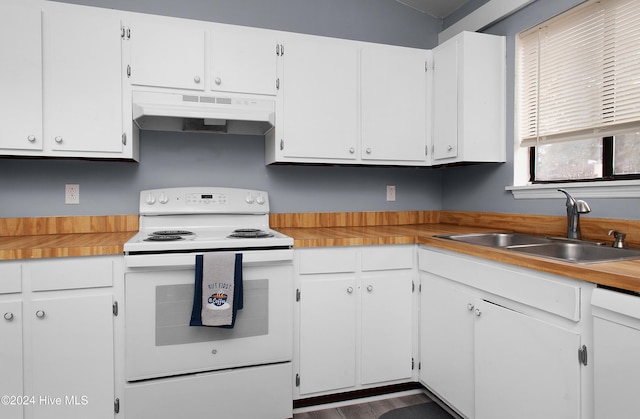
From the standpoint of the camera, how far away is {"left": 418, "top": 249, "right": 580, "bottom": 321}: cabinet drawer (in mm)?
1232

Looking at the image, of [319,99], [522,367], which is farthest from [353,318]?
[319,99]

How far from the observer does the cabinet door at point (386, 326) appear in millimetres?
2020

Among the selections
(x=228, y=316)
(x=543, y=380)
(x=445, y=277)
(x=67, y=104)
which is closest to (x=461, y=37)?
(x=445, y=277)

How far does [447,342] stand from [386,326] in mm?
337

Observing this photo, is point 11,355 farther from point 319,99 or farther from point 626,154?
point 626,154

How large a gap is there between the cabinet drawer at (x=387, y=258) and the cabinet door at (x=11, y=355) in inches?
63.0

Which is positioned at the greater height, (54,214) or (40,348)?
(54,214)

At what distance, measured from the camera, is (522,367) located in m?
1.40

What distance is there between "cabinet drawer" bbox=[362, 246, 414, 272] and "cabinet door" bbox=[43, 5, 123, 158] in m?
1.47

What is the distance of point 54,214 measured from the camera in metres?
2.15

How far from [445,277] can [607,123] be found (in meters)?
1.08

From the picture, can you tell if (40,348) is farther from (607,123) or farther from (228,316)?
(607,123)

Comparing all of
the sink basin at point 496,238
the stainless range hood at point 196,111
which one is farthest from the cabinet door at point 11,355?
the sink basin at point 496,238

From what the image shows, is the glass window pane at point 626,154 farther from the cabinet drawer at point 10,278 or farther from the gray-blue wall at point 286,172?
the cabinet drawer at point 10,278
